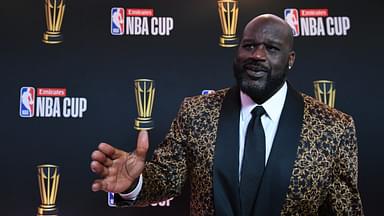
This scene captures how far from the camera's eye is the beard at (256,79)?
136cm

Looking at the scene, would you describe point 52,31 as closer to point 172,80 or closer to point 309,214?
point 172,80

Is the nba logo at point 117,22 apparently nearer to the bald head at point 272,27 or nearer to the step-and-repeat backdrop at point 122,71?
the step-and-repeat backdrop at point 122,71

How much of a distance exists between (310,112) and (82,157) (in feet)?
3.33

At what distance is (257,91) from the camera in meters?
1.36

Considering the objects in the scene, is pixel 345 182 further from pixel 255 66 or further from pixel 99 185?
pixel 99 185

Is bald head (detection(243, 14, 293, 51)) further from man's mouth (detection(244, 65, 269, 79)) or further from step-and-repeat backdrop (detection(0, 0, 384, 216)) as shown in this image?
step-and-repeat backdrop (detection(0, 0, 384, 216))

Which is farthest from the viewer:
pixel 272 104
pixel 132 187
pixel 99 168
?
pixel 272 104

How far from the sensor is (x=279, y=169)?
1322 mm

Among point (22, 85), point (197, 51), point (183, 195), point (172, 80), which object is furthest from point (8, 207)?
point (197, 51)

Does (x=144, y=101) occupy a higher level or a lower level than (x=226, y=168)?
higher

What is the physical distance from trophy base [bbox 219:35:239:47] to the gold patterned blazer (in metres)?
0.60

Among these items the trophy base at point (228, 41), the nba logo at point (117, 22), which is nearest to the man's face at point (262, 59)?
the trophy base at point (228, 41)

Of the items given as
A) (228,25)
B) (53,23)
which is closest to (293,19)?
(228,25)

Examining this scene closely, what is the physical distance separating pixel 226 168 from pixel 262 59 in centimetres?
32
